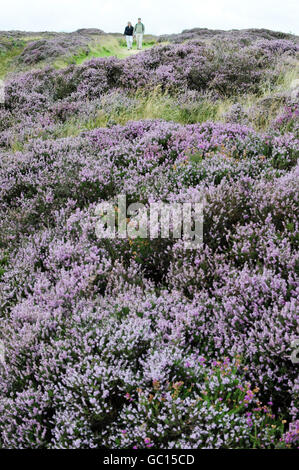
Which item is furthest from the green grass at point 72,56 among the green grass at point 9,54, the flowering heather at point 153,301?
the flowering heather at point 153,301

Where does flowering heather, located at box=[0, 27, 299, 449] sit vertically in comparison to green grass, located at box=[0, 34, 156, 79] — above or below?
below

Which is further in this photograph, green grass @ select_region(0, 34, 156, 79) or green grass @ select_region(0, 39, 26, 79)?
green grass @ select_region(0, 39, 26, 79)

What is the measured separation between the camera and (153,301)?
289 cm

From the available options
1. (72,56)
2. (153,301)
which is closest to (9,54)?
(72,56)

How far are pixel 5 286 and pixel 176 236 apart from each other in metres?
1.68

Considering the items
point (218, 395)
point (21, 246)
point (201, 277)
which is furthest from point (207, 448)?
point (21, 246)

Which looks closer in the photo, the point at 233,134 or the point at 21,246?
the point at 21,246

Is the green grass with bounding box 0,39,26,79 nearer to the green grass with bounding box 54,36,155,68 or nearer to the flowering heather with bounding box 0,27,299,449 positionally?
the green grass with bounding box 54,36,155,68

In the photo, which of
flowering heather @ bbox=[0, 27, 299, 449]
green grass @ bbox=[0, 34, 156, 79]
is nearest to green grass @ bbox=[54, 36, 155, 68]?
green grass @ bbox=[0, 34, 156, 79]

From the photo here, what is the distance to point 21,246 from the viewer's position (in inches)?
161

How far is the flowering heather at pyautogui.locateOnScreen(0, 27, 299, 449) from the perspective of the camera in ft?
6.96

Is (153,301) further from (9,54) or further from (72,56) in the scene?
(9,54)

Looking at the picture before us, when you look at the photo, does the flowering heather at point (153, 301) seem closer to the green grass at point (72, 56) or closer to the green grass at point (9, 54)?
the green grass at point (72, 56)
